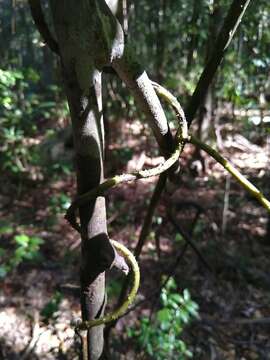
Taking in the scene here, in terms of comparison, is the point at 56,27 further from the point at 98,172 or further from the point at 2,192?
the point at 2,192

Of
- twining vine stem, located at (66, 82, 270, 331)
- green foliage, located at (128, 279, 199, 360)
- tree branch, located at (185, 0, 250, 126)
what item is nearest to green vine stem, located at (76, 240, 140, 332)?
twining vine stem, located at (66, 82, 270, 331)

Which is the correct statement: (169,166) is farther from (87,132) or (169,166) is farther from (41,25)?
(41,25)

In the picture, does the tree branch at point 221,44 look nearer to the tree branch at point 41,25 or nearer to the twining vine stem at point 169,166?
the twining vine stem at point 169,166

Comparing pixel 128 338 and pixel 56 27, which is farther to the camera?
pixel 128 338

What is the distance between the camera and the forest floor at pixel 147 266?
99.3 inches

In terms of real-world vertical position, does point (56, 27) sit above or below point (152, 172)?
above

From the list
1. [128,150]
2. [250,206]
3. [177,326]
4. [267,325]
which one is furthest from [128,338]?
[128,150]

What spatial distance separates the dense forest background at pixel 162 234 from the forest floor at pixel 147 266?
0.01 m

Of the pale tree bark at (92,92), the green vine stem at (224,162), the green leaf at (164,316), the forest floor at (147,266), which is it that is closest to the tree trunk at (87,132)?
the pale tree bark at (92,92)

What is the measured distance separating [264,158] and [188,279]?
→ 2.83m

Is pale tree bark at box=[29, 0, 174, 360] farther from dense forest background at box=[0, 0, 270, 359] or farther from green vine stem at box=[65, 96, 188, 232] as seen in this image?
dense forest background at box=[0, 0, 270, 359]

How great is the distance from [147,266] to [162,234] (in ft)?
1.96

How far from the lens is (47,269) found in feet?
10.8

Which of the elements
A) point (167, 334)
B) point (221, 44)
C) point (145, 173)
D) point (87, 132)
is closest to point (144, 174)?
point (145, 173)
